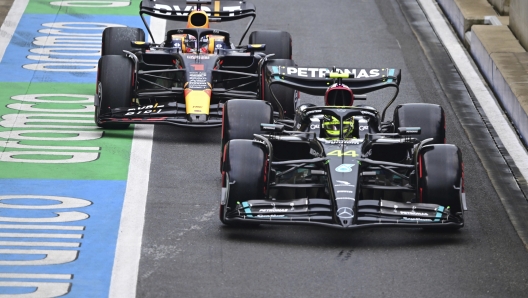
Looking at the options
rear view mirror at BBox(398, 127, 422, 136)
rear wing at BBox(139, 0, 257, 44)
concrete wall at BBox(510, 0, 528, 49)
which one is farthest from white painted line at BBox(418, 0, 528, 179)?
rear wing at BBox(139, 0, 257, 44)

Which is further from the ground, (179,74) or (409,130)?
(409,130)

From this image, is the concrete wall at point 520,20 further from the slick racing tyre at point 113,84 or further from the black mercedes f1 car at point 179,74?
the slick racing tyre at point 113,84

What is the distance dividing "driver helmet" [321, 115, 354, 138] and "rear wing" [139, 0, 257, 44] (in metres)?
5.15

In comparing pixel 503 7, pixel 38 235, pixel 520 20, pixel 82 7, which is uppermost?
pixel 38 235

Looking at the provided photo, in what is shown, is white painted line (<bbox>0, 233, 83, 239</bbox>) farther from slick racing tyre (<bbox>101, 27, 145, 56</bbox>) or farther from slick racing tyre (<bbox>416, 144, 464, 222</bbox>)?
slick racing tyre (<bbox>101, 27, 145, 56</bbox>)

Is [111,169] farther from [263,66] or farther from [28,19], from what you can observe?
[28,19]

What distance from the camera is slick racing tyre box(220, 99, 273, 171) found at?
13984 mm

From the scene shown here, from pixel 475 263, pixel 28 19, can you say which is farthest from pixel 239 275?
pixel 28 19

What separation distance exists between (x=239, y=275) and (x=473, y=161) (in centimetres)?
559

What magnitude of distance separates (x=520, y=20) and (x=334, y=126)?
884cm

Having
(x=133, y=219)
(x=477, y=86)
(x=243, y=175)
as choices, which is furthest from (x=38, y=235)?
(x=477, y=86)

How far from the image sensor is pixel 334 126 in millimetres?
13523

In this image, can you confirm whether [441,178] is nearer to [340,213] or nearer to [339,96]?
[340,213]

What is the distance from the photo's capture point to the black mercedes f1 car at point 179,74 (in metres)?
16.1
